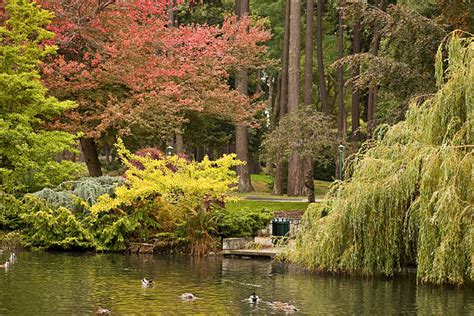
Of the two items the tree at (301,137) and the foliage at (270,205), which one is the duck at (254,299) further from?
the tree at (301,137)

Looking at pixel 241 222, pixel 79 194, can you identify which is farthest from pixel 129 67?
pixel 241 222

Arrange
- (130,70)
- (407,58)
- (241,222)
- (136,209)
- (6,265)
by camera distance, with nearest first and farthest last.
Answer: (6,265)
(241,222)
(136,209)
(407,58)
(130,70)

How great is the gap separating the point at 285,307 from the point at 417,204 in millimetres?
5392

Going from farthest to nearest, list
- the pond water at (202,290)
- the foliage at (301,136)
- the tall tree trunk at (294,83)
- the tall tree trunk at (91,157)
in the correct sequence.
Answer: the tall tree trunk at (294,83), the foliage at (301,136), the tall tree trunk at (91,157), the pond water at (202,290)

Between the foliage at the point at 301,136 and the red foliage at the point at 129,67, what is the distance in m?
2.61

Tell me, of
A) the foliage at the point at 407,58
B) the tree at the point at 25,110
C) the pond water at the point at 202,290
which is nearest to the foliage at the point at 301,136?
the foliage at the point at 407,58

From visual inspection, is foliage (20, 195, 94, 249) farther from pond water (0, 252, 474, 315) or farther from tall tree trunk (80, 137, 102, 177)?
tall tree trunk (80, 137, 102, 177)

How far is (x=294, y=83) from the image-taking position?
46.1 meters

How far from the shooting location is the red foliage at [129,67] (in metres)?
37.2

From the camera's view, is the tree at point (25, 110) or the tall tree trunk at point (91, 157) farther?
the tall tree trunk at point (91, 157)

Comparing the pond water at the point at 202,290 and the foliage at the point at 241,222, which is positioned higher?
the foliage at the point at 241,222

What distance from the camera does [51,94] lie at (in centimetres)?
3756

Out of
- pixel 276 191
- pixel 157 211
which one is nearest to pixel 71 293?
pixel 157 211

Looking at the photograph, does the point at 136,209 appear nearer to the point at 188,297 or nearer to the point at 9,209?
the point at 9,209
